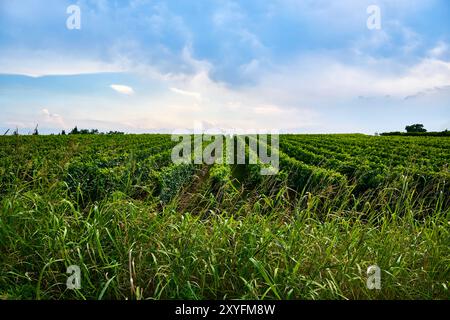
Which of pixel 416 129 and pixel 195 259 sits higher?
pixel 416 129

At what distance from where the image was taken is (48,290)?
12.5ft

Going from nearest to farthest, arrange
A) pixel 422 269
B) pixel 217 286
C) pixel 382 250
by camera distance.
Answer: pixel 217 286
pixel 422 269
pixel 382 250

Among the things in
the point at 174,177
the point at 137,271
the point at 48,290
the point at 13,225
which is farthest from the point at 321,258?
the point at 174,177

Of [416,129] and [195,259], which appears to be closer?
[195,259]

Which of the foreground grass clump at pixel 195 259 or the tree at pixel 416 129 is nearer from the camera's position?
the foreground grass clump at pixel 195 259

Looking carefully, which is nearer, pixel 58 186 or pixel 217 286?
pixel 217 286

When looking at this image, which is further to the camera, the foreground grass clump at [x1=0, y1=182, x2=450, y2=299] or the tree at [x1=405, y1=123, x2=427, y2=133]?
the tree at [x1=405, y1=123, x2=427, y2=133]

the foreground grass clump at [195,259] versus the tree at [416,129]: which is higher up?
the tree at [416,129]

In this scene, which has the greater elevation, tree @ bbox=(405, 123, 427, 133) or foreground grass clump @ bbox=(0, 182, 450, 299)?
tree @ bbox=(405, 123, 427, 133)
